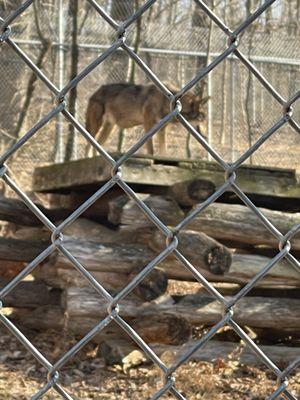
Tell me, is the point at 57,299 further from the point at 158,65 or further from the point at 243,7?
the point at 243,7

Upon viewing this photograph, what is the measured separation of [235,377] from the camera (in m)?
6.15

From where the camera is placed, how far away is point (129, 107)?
41.8 ft

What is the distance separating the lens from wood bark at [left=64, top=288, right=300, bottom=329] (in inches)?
245

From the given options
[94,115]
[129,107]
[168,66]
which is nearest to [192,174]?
[129,107]

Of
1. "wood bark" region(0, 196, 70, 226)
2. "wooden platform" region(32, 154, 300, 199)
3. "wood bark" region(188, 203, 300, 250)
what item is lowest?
"wood bark" region(188, 203, 300, 250)

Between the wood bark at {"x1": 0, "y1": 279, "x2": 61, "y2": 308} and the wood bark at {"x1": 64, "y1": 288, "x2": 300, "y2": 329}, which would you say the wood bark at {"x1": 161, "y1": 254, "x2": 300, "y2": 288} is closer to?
the wood bark at {"x1": 64, "y1": 288, "x2": 300, "y2": 329}

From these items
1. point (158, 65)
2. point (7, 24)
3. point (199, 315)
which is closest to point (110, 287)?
point (199, 315)

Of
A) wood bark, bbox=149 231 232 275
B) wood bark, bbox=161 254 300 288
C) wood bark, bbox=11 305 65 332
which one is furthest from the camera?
wood bark, bbox=11 305 65 332

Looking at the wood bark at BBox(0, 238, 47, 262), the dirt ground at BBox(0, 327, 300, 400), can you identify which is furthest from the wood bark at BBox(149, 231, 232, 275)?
the wood bark at BBox(0, 238, 47, 262)

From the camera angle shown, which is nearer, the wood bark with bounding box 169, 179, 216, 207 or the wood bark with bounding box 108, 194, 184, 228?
the wood bark with bounding box 108, 194, 184, 228

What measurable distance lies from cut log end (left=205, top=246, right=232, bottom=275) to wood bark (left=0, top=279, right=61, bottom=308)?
1.50 meters

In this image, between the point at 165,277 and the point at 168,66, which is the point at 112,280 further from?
the point at 168,66

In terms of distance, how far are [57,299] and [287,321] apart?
1.88 metres

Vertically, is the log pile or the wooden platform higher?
the wooden platform
